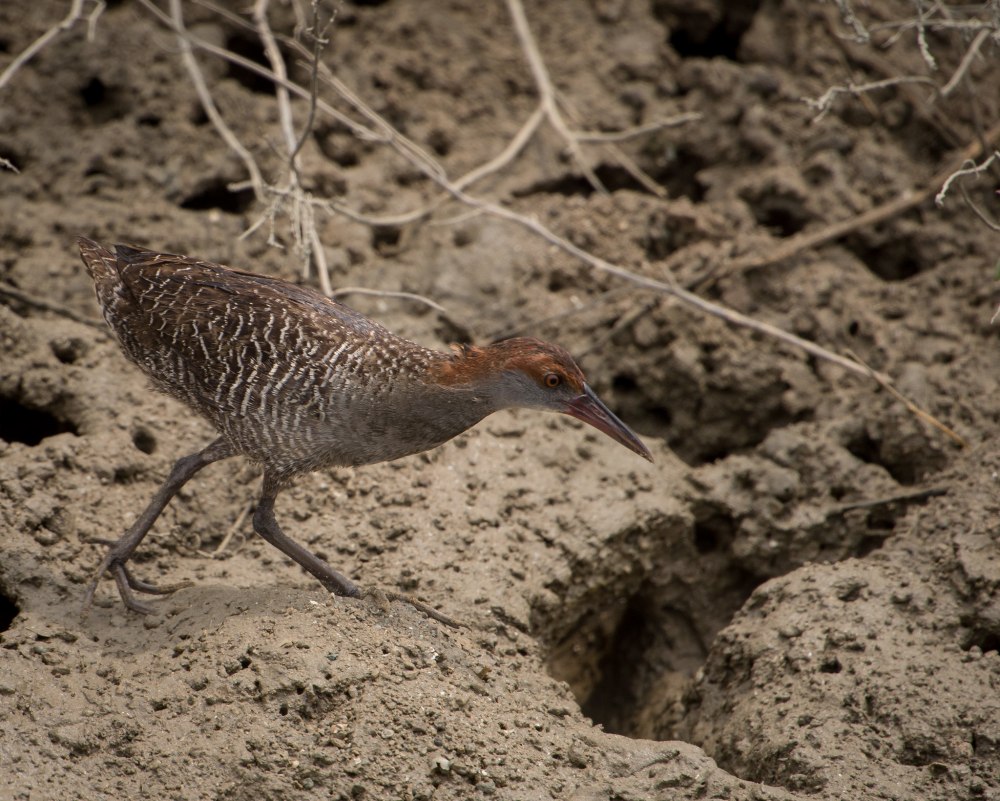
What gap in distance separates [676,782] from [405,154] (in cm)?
345

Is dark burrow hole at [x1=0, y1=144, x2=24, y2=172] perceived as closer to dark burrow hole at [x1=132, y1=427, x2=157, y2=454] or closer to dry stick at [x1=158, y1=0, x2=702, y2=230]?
dry stick at [x1=158, y1=0, x2=702, y2=230]

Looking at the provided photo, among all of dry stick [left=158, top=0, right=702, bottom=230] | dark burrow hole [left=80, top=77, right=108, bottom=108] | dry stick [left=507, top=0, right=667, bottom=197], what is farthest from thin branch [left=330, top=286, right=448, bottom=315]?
dark burrow hole [left=80, top=77, right=108, bottom=108]

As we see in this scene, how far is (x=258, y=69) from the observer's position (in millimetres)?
5617

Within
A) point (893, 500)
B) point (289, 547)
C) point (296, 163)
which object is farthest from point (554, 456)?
point (296, 163)

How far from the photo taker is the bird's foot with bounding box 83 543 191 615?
4.06 meters

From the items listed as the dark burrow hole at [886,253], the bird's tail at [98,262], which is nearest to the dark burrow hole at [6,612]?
the bird's tail at [98,262]

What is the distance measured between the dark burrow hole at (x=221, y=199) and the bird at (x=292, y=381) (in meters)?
1.53

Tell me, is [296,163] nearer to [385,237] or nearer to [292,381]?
[385,237]

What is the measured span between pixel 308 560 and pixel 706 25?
432cm

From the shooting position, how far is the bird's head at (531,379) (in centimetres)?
426

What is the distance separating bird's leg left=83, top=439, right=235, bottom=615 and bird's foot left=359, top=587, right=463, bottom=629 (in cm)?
75

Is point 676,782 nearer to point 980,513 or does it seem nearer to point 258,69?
point 980,513

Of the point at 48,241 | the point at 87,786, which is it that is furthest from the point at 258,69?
the point at 87,786

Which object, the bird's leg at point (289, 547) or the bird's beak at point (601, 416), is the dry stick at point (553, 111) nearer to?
the bird's beak at point (601, 416)
